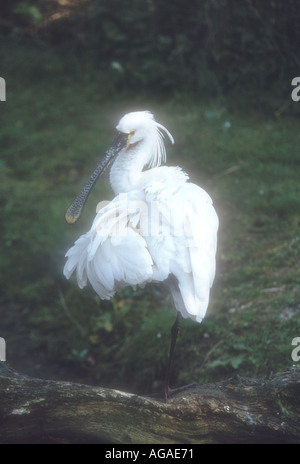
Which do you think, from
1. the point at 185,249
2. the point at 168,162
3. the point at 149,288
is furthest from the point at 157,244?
the point at 168,162

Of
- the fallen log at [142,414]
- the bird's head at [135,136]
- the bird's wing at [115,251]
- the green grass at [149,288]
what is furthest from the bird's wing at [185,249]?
the green grass at [149,288]

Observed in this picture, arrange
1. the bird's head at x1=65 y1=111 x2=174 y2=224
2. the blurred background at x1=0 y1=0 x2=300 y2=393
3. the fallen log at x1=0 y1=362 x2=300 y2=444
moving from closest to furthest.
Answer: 1. the fallen log at x1=0 y1=362 x2=300 y2=444
2. the bird's head at x1=65 y1=111 x2=174 y2=224
3. the blurred background at x1=0 y1=0 x2=300 y2=393

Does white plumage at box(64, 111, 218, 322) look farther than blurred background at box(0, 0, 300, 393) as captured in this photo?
No

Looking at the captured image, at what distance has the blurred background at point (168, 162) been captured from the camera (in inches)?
235

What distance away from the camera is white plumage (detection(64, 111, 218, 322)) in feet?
13.7

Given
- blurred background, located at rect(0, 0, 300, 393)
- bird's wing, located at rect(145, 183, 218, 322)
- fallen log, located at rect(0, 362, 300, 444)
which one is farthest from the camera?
blurred background, located at rect(0, 0, 300, 393)

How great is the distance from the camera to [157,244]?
4.27 m

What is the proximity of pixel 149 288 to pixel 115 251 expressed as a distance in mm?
2427

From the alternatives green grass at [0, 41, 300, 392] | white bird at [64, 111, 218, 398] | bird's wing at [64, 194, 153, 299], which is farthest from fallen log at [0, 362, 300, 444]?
green grass at [0, 41, 300, 392]

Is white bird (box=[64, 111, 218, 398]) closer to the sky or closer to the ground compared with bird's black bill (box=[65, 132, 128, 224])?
closer to the ground

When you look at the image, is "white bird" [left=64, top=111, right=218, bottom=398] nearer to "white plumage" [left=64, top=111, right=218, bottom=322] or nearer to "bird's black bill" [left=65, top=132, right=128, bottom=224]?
"white plumage" [left=64, top=111, right=218, bottom=322]

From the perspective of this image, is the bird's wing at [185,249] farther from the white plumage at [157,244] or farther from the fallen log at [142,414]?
the fallen log at [142,414]

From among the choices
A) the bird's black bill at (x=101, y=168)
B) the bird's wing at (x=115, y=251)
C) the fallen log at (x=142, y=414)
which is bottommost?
the fallen log at (x=142, y=414)

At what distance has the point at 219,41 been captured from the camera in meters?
8.86
